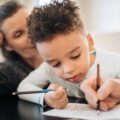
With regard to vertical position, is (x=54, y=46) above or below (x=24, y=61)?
above

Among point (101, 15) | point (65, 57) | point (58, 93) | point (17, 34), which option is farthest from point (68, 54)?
point (101, 15)

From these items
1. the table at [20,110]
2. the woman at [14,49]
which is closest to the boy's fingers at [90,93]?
the table at [20,110]

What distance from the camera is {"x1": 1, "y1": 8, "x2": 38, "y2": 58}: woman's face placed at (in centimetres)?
108

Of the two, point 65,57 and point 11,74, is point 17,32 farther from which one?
point 65,57

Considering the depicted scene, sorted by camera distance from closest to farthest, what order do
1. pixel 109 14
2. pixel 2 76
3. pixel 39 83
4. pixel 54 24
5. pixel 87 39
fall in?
pixel 54 24
pixel 87 39
pixel 39 83
pixel 2 76
pixel 109 14

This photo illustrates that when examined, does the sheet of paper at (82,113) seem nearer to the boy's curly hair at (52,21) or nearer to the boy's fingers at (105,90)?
the boy's fingers at (105,90)

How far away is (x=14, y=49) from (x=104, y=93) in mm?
492

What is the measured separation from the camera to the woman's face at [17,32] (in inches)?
42.6

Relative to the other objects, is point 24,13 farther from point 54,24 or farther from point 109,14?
point 109,14

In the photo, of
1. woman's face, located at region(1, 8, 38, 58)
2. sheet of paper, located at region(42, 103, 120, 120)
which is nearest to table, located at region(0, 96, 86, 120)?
sheet of paper, located at region(42, 103, 120, 120)

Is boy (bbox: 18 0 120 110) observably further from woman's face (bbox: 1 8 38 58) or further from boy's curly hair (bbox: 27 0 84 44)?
woman's face (bbox: 1 8 38 58)

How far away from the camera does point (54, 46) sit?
810mm

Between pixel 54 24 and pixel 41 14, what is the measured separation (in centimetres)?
5

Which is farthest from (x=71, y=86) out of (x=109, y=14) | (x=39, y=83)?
(x=109, y=14)
